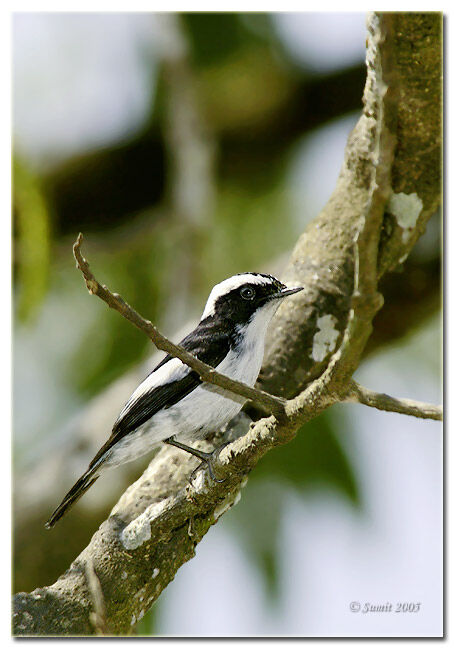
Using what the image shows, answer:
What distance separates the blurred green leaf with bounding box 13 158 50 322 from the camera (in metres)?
2.67

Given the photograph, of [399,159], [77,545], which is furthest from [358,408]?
[77,545]

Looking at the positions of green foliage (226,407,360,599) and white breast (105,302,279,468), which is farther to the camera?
green foliage (226,407,360,599)

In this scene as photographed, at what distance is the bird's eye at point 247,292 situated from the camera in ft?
7.18

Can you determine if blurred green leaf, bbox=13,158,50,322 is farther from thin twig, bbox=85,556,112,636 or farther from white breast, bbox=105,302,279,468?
thin twig, bbox=85,556,112,636

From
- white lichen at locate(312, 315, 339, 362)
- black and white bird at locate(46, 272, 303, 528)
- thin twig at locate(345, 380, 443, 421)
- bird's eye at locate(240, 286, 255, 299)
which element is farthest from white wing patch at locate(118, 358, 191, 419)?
thin twig at locate(345, 380, 443, 421)

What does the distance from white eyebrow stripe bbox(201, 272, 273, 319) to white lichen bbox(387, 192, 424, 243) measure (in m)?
0.55

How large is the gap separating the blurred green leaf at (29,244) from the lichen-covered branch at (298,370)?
801 mm

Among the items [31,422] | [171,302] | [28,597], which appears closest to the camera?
[28,597]

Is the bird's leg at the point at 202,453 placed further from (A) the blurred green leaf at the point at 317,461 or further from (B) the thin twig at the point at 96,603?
(A) the blurred green leaf at the point at 317,461

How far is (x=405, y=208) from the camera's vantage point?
244 centimetres

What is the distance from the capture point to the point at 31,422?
261cm

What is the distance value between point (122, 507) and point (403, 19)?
68.1 inches

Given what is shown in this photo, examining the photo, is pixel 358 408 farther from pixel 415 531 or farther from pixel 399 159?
pixel 399 159

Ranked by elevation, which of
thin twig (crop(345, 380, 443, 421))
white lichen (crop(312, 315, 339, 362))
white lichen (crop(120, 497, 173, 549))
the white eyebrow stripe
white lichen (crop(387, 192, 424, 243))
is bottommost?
white lichen (crop(120, 497, 173, 549))
